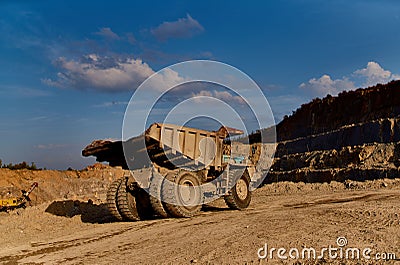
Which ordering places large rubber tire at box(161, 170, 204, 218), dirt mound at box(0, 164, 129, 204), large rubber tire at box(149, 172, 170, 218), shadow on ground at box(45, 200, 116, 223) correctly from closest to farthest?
large rubber tire at box(161, 170, 204, 218) < large rubber tire at box(149, 172, 170, 218) < shadow on ground at box(45, 200, 116, 223) < dirt mound at box(0, 164, 129, 204)

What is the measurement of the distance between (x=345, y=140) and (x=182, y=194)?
23.4 meters

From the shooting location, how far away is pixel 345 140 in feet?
105

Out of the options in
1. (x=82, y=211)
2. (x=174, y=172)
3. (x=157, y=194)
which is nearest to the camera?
(x=157, y=194)

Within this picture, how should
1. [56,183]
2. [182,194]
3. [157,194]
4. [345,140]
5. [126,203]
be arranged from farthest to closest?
[345,140]
[56,183]
[126,203]
[182,194]
[157,194]

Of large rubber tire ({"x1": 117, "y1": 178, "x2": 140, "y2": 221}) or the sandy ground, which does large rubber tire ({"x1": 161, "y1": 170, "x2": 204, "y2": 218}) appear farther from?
large rubber tire ({"x1": 117, "y1": 178, "x2": 140, "y2": 221})

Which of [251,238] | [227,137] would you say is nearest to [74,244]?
[251,238]

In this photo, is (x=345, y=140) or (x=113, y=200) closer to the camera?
(x=113, y=200)

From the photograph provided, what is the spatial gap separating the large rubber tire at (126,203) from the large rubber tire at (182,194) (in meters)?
1.22

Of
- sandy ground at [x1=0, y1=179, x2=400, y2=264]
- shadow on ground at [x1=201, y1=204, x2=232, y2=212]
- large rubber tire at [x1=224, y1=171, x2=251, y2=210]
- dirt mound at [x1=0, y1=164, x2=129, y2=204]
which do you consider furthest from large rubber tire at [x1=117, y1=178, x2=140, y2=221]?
dirt mound at [x1=0, y1=164, x2=129, y2=204]

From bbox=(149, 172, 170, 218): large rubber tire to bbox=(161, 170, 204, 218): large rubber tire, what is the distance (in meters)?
0.14

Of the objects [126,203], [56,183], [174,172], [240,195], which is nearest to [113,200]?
[126,203]

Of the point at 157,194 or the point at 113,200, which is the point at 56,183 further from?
the point at 157,194

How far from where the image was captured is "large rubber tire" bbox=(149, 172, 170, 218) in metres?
11.9

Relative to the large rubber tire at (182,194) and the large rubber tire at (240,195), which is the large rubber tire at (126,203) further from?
the large rubber tire at (240,195)
